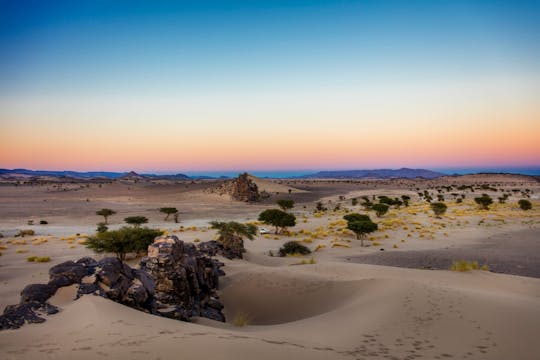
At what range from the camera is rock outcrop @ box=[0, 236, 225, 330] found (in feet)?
26.6

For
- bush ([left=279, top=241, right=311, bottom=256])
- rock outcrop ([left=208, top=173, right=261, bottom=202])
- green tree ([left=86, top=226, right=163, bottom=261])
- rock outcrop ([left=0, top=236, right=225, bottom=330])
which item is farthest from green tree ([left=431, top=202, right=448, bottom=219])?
rock outcrop ([left=208, top=173, right=261, bottom=202])

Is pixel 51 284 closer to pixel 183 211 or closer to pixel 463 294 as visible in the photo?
pixel 463 294

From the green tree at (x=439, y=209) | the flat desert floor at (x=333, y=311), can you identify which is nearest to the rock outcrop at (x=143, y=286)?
the flat desert floor at (x=333, y=311)

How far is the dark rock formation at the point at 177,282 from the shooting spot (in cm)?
1123

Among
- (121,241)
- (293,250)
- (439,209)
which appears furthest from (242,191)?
(121,241)

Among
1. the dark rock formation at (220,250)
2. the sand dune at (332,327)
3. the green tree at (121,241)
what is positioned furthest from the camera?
the green tree at (121,241)

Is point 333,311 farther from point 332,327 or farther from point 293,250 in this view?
point 293,250

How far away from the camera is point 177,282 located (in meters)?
12.0

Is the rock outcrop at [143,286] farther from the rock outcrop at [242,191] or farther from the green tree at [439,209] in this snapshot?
the rock outcrop at [242,191]

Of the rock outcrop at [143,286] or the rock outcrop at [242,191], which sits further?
the rock outcrop at [242,191]

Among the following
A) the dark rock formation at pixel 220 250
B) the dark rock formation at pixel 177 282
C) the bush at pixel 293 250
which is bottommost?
the bush at pixel 293 250

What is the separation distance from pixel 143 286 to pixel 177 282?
92.0 inches

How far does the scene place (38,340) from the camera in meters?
6.38

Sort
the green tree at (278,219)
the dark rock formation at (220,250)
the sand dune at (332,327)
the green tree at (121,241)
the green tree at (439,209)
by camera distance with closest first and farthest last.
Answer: the sand dune at (332,327), the dark rock formation at (220,250), the green tree at (121,241), the green tree at (278,219), the green tree at (439,209)
